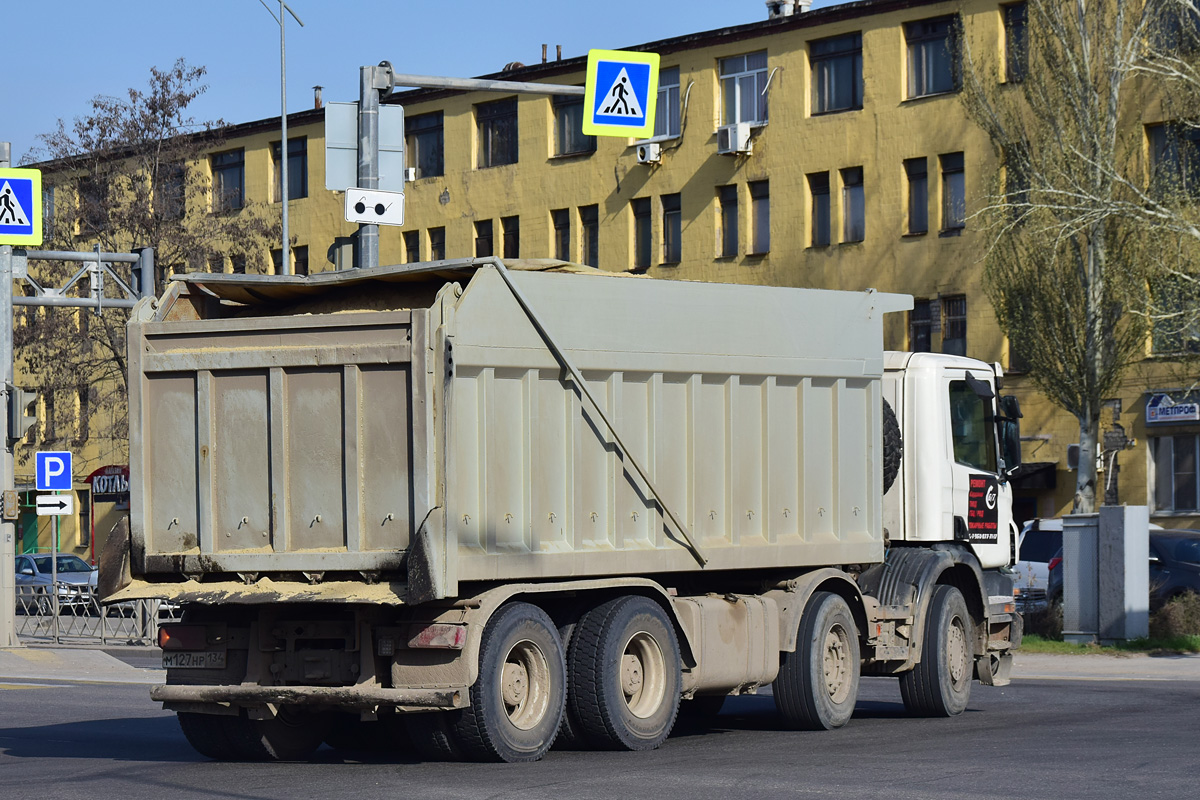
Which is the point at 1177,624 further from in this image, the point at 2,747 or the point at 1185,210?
the point at 2,747

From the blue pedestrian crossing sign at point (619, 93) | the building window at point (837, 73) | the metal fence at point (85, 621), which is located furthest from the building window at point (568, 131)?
the blue pedestrian crossing sign at point (619, 93)

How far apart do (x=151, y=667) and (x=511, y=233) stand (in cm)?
2965

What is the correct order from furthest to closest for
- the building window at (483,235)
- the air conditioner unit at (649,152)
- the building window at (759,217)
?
the building window at (483,235)
the air conditioner unit at (649,152)
the building window at (759,217)

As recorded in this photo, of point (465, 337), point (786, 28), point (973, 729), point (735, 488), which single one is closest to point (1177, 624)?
point (973, 729)

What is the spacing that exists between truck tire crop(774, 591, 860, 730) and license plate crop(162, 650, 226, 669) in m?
4.15

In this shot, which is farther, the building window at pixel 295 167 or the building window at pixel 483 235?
the building window at pixel 295 167

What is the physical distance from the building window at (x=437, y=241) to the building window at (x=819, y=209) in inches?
Answer: 492

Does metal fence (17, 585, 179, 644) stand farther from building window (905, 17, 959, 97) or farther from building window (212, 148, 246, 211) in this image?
building window (212, 148, 246, 211)

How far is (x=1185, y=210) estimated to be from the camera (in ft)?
99.9

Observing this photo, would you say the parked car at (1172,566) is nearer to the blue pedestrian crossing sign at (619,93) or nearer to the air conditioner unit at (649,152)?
the blue pedestrian crossing sign at (619,93)

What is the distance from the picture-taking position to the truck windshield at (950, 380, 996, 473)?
51.5 ft

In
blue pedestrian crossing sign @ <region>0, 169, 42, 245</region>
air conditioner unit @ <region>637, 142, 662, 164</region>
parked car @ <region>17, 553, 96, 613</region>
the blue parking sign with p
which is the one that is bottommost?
parked car @ <region>17, 553, 96, 613</region>

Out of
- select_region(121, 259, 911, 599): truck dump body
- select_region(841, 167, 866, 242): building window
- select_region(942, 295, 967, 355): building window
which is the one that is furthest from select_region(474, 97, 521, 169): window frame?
select_region(121, 259, 911, 599): truck dump body

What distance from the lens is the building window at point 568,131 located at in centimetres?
5053
